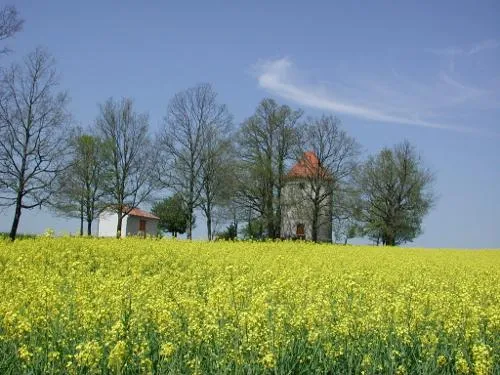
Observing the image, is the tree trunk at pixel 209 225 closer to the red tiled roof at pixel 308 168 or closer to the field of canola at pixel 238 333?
the red tiled roof at pixel 308 168

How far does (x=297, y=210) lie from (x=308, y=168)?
3.78 meters

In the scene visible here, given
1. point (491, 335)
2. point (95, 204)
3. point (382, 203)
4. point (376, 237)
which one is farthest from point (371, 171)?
point (491, 335)

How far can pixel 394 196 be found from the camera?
52.7 metres

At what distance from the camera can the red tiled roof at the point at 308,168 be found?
44844mm

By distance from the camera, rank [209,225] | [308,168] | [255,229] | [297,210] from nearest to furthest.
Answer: [209,225]
[297,210]
[308,168]
[255,229]

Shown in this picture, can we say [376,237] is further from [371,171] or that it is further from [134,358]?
[134,358]

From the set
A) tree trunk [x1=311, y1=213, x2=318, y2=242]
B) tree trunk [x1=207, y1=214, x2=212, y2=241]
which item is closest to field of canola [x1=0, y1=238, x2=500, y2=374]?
tree trunk [x1=207, y1=214, x2=212, y2=241]

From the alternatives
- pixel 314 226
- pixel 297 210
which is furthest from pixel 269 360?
pixel 297 210

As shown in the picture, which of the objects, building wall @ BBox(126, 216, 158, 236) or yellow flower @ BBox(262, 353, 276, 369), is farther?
A: building wall @ BBox(126, 216, 158, 236)

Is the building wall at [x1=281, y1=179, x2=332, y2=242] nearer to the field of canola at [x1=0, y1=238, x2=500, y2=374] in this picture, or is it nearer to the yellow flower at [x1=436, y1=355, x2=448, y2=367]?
the field of canola at [x1=0, y1=238, x2=500, y2=374]

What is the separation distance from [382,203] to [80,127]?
28.5 m

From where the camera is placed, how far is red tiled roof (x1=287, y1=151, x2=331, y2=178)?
44844mm

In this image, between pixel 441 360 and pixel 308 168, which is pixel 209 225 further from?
pixel 441 360

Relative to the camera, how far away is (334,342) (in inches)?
219
